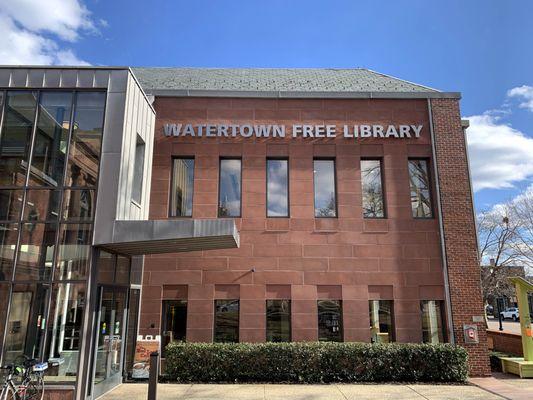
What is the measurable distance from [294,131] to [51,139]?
7.11m

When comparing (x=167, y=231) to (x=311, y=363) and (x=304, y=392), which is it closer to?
(x=304, y=392)

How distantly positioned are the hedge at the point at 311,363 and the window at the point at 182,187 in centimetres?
412

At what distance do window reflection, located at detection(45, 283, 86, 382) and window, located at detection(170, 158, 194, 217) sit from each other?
4537 millimetres

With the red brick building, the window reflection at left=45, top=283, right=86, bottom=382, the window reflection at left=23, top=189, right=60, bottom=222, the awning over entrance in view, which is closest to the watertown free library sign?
the red brick building

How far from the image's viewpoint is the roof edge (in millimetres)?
13609

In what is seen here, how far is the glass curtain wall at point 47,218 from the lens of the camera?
866cm

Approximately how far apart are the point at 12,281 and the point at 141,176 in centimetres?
436

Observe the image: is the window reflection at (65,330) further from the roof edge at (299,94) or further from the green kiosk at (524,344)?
the green kiosk at (524,344)

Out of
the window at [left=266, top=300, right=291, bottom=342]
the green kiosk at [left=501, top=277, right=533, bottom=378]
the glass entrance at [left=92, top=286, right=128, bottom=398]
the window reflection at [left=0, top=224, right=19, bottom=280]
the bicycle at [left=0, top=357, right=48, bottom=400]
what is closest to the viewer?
the bicycle at [left=0, top=357, right=48, bottom=400]

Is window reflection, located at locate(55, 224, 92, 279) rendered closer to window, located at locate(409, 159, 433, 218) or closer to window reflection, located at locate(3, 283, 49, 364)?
window reflection, located at locate(3, 283, 49, 364)

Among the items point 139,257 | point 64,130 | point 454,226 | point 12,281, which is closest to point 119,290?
point 139,257

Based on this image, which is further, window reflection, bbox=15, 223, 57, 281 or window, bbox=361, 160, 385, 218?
window, bbox=361, 160, 385, 218

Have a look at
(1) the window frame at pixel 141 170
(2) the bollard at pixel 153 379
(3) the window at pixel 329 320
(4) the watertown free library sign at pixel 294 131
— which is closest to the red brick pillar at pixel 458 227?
(4) the watertown free library sign at pixel 294 131

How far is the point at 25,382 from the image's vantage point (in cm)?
808
